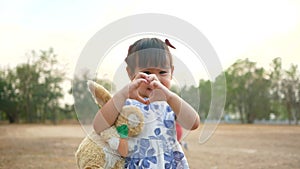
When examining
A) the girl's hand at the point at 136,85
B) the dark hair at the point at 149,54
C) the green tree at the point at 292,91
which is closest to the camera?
the girl's hand at the point at 136,85

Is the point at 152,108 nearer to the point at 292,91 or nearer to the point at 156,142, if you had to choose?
the point at 156,142

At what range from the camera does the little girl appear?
1807mm

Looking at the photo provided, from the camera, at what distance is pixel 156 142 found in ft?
6.57

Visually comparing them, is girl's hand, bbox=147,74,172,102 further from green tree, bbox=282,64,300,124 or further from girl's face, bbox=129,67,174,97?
green tree, bbox=282,64,300,124

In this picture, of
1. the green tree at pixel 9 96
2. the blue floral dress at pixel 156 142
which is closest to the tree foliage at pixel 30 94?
the green tree at pixel 9 96

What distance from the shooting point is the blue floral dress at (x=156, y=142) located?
198cm

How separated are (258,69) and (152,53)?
37.9 meters

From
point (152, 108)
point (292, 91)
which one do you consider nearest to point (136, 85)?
point (152, 108)

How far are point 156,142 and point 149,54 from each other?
414mm

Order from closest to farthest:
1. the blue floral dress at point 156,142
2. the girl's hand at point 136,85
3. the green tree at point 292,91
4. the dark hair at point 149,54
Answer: the girl's hand at point 136,85 < the dark hair at point 149,54 < the blue floral dress at point 156,142 < the green tree at point 292,91

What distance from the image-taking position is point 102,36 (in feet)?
6.09

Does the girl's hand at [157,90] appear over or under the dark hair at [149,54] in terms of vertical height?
under

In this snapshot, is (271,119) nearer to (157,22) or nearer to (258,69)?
(258,69)

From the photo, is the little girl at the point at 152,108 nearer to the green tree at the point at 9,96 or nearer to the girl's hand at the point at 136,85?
the girl's hand at the point at 136,85
